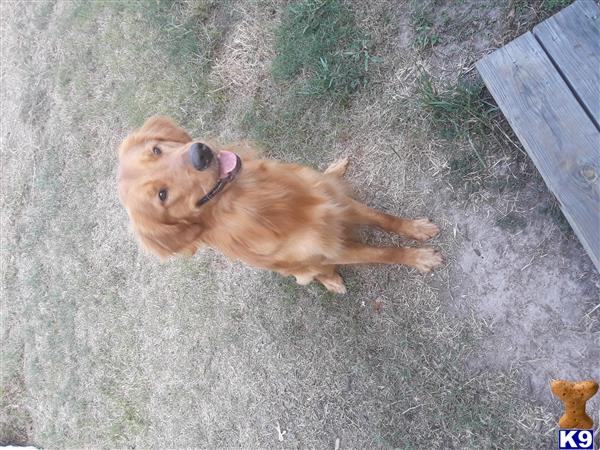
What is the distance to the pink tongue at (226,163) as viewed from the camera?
269 centimetres

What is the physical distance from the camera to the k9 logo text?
7.73 ft

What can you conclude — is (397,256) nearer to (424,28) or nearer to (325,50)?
(424,28)

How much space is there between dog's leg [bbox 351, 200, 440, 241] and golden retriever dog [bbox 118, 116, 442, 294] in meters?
0.07

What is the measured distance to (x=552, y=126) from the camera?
2561 millimetres

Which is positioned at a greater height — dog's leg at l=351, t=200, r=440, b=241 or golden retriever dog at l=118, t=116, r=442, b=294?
golden retriever dog at l=118, t=116, r=442, b=294

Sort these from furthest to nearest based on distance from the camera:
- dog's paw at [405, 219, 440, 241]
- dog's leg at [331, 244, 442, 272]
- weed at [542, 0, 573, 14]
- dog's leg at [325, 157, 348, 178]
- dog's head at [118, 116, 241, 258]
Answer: dog's leg at [325, 157, 348, 178] → dog's paw at [405, 219, 440, 241] → dog's leg at [331, 244, 442, 272] → weed at [542, 0, 573, 14] → dog's head at [118, 116, 241, 258]

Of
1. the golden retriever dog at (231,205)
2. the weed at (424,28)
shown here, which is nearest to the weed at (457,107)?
the weed at (424,28)

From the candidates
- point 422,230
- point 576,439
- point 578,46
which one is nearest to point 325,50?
point 422,230

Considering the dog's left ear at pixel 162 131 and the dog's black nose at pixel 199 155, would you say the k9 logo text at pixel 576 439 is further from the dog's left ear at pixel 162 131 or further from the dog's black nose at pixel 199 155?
the dog's left ear at pixel 162 131

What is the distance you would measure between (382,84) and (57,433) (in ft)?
15.9

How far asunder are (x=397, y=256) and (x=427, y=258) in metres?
0.19

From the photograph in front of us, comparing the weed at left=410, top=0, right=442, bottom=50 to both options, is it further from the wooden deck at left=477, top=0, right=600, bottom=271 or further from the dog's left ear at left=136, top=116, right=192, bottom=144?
the dog's left ear at left=136, top=116, right=192, bottom=144

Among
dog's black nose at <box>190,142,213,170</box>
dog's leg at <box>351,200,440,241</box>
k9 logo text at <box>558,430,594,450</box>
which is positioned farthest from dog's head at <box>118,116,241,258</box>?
k9 logo text at <box>558,430,594,450</box>

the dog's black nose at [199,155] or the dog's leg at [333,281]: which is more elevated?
the dog's black nose at [199,155]
